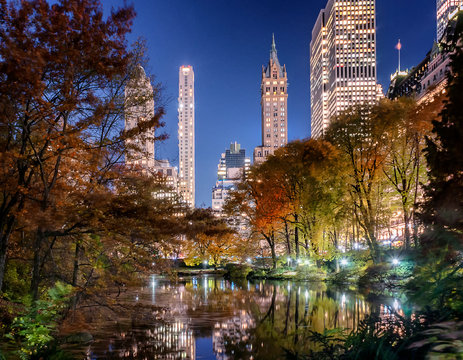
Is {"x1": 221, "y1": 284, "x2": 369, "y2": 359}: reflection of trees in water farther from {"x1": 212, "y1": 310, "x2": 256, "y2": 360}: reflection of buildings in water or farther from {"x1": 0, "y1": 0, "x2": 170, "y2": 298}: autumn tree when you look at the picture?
{"x1": 0, "y1": 0, "x2": 170, "y2": 298}: autumn tree

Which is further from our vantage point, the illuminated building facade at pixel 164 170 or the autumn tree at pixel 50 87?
the illuminated building facade at pixel 164 170

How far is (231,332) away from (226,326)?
1.34m

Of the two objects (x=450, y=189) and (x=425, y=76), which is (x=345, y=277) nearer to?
(x=450, y=189)

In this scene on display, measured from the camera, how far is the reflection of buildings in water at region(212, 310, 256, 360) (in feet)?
43.0

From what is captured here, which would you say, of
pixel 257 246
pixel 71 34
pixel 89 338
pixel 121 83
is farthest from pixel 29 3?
pixel 257 246

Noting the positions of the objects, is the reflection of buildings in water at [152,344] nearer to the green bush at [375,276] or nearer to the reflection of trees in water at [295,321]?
the reflection of trees in water at [295,321]

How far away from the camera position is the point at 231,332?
51.4ft

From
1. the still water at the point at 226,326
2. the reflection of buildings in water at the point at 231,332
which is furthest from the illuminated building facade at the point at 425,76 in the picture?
the reflection of buildings in water at the point at 231,332

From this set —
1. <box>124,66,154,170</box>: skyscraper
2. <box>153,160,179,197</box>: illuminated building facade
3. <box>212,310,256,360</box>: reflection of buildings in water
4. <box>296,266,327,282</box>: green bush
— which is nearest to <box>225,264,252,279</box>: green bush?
<box>296,266,327,282</box>: green bush

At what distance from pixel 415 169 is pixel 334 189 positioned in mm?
7027

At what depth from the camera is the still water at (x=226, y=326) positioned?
1253 centimetres

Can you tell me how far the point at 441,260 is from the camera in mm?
9305

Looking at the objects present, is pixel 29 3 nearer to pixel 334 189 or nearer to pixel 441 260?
pixel 441 260

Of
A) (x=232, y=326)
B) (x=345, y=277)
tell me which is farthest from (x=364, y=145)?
(x=232, y=326)
